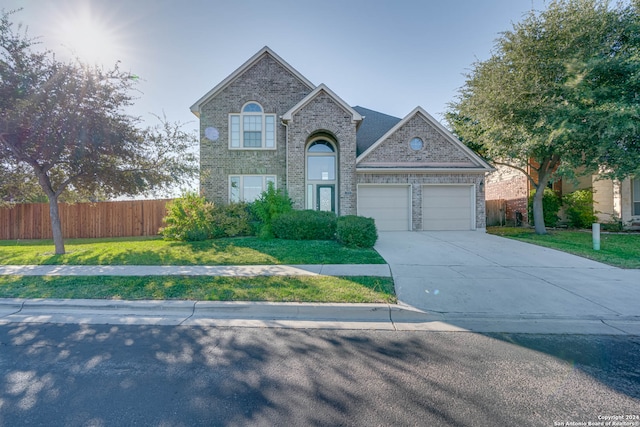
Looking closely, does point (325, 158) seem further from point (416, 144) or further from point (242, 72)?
point (242, 72)

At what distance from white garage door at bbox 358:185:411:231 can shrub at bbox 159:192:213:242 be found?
735 cm

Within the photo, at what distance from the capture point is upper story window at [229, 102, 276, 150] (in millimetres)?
15133

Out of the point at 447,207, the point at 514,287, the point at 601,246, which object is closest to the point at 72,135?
the point at 514,287

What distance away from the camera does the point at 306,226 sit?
11.1 m

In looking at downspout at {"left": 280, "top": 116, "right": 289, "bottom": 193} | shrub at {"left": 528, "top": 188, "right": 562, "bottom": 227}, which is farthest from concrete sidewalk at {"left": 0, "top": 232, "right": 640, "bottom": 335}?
shrub at {"left": 528, "top": 188, "right": 562, "bottom": 227}

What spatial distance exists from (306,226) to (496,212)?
15367mm

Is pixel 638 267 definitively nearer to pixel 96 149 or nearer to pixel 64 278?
pixel 64 278

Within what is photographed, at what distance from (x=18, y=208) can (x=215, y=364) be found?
2119 centimetres

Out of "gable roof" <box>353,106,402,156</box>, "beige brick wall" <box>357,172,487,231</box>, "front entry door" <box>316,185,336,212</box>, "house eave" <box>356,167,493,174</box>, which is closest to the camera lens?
"house eave" <box>356,167,493,174</box>

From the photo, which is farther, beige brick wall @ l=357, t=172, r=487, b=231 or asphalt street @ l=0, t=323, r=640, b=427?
beige brick wall @ l=357, t=172, r=487, b=231

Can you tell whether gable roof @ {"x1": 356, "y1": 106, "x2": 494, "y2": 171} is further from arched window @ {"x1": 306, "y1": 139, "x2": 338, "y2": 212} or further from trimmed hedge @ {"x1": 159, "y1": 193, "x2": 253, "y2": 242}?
trimmed hedge @ {"x1": 159, "y1": 193, "x2": 253, "y2": 242}

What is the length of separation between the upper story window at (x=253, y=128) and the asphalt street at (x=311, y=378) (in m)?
12.0

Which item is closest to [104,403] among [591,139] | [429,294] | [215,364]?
[215,364]

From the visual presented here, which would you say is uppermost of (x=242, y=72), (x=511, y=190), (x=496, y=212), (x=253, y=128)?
(x=242, y=72)
